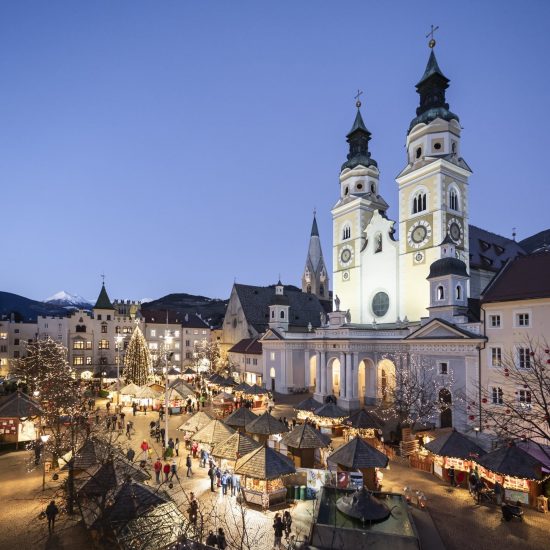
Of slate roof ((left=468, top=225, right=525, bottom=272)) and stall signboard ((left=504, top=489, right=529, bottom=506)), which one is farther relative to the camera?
slate roof ((left=468, top=225, right=525, bottom=272))

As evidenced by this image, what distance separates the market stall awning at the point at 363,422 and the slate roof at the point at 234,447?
7.43 m

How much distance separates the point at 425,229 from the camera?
41.7 meters

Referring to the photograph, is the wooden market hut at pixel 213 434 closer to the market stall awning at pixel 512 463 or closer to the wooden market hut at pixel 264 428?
the wooden market hut at pixel 264 428

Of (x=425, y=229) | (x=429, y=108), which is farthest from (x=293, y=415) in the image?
(x=429, y=108)

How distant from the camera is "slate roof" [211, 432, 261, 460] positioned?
19.8m

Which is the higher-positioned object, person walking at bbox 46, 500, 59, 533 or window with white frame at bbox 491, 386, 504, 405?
window with white frame at bbox 491, 386, 504, 405

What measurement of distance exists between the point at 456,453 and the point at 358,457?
5045 millimetres

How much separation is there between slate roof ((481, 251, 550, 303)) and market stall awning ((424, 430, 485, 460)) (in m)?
10.9

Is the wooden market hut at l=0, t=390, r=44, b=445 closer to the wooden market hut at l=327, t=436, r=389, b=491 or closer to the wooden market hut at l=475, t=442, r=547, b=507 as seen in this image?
the wooden market hut at l=327, t=436, r=389, b=491

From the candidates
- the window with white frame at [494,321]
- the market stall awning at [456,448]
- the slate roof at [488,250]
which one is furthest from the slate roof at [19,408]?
the slate roof at [488,250]

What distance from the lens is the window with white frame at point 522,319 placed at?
25.8 meters

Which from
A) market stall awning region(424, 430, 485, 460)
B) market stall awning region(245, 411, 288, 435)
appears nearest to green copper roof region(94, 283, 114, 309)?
market stall awning region(245, 411, 288, 435)

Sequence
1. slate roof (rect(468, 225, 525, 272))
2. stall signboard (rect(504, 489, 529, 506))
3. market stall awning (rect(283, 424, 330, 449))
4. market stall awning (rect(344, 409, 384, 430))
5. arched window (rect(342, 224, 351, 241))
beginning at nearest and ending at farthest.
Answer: stall signboard (rect(504, 489, 529, 506)), market stall awning (rect(283, 424, 330, 449)), market stall awning (rect(344, 409, 384, 430)), slate roof (rect(468, 225, 525, 272)), arched window (rect(342, 224, 351, 241))

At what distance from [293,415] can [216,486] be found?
57.5 ft
